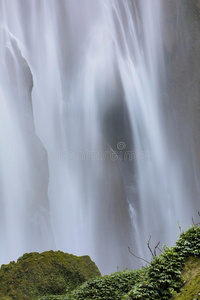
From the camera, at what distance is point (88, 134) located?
18828mm

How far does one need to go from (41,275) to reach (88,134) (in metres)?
12.2

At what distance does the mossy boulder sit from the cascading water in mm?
5702

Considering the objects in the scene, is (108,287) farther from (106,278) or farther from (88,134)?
(88,134)

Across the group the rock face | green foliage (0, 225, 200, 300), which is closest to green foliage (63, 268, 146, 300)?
green foliage (0, 225, 200, 300)

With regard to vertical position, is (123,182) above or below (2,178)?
below

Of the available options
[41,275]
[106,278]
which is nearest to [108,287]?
[106,278]

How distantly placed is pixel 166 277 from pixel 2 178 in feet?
33.6

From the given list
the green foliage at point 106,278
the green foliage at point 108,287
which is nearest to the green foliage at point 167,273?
the green foliage at point 106,278

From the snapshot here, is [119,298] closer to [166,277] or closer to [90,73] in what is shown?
[166,277]

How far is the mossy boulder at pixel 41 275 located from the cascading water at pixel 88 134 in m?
5.70

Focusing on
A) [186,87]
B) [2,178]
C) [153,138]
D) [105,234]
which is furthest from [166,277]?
[186,87]

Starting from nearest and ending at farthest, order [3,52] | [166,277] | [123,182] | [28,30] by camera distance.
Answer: [166,277]
[3,52]
[123,182]
[28,30]

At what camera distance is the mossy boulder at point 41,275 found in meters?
6.77

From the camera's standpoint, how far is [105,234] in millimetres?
16625
